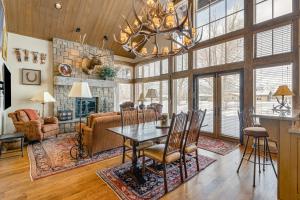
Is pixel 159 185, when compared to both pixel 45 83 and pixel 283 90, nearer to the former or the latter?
pixel 283 90

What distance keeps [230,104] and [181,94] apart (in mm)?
1922

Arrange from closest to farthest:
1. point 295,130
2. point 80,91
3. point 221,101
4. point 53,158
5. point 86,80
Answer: point 295,130, point 80,91, point 53,158, point 221,101, point 86,80

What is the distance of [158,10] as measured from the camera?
2961 millimetres

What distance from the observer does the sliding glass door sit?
474cm

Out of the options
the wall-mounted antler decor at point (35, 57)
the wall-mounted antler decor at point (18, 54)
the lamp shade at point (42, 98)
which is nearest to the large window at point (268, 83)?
the lamp shade at point (42, 98)

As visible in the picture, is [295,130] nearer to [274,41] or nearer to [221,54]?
[274,41]

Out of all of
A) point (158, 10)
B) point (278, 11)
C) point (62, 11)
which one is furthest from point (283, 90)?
point (62, 11)

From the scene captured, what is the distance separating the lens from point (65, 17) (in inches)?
227

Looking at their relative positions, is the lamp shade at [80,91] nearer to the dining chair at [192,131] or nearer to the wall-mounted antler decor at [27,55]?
the dining chair at [192,131]

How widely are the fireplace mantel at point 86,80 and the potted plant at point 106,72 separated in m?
0.23

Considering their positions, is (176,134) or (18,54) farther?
(18,54)

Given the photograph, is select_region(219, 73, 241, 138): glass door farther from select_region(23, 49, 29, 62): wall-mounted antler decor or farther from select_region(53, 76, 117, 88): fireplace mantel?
select_region(23, 49, 29, 62): wall-mounted antler decor

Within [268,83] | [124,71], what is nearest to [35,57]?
[124,71]

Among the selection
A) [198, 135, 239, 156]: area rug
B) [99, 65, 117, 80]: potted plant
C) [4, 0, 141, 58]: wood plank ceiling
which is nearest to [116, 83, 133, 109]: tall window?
[99, 65, 117, 80]: potted plant
